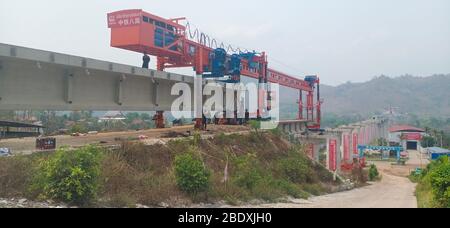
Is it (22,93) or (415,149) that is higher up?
(22,93)

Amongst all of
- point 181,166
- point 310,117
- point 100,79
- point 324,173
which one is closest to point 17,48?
point 100,79

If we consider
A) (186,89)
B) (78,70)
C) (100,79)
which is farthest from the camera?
(186,89)

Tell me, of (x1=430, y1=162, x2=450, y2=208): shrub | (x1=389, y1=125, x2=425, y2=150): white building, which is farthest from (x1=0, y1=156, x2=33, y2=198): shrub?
(x1=389, y1=125, x2=425, y2=150): white building

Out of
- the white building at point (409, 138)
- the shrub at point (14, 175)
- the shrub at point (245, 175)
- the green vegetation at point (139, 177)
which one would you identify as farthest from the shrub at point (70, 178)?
the white building at point (409, 138)

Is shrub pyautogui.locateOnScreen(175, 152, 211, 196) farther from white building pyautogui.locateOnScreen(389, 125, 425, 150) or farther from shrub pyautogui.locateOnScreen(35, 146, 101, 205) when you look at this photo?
white building pyautogui.locateOnScreen(389, 125, 425, 150)

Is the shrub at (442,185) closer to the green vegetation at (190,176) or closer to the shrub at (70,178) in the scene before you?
the green vegetation at (190,176)

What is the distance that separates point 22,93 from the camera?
9.91 metres

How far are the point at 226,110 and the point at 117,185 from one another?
1600 cm

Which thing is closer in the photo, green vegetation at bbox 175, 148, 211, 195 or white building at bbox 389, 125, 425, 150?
green vegetation at bbox 175, 148, 211, 195

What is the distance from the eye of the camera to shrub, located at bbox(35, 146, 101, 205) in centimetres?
669

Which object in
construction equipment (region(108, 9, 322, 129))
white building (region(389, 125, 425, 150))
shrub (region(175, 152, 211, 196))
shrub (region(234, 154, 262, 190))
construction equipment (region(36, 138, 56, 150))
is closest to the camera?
shrub (region(175, 152, 211, 196))

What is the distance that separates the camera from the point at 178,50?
22422 mm

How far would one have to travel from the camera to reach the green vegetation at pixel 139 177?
680 centimetres
